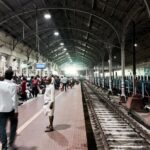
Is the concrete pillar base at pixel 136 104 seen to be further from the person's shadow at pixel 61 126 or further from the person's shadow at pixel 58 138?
the person's shadow at pixel 58 138

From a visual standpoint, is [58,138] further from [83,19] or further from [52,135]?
[83,19]

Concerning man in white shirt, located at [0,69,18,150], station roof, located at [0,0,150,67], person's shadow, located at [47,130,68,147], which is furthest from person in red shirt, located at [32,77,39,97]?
man in white shirt, located at [0,69,18,150]

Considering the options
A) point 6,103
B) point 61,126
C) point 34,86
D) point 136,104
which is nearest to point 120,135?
point 61,126

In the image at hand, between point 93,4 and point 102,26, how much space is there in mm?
6339

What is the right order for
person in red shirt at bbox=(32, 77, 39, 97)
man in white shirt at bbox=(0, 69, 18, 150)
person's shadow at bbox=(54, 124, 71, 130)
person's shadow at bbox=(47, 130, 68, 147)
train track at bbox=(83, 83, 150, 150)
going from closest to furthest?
man in white shirt at bbox=(0, 69, 18, 150) → person's shadow at bbox=(47, 130, 68, 147) → train track at bbox=(83, 83, 150, 150) → person's shadow at bbox=(54, 124, 71, 130) → person in red shirt at bbox=(32, 77, 39, 97)

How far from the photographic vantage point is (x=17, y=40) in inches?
1139

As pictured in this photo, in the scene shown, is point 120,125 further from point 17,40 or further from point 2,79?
point 17,40

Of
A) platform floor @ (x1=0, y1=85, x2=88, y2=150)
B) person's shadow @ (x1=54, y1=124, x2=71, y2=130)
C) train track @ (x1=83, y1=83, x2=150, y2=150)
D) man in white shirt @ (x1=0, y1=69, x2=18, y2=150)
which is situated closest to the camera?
man in white shirt @ (x1=0, y1=69, x2=18, y2=150)

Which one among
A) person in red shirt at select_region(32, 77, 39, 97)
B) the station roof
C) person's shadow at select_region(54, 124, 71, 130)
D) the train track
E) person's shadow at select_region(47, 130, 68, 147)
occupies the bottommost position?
the train track

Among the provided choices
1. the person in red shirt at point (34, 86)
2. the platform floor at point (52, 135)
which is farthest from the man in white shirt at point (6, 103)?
the person in red shirt at point (34, 86)

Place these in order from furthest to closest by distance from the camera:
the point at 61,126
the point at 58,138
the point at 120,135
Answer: the point at 120,135 → the point at 61,126 → the point at 58,138

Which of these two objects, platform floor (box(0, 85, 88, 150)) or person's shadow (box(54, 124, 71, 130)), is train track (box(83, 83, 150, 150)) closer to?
platform floor (box(0, 85, 88, 150))

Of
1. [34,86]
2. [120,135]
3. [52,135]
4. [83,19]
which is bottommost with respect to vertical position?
[120,135]

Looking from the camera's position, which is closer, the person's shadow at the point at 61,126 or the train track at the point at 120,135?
the train track at the point at 120,135
